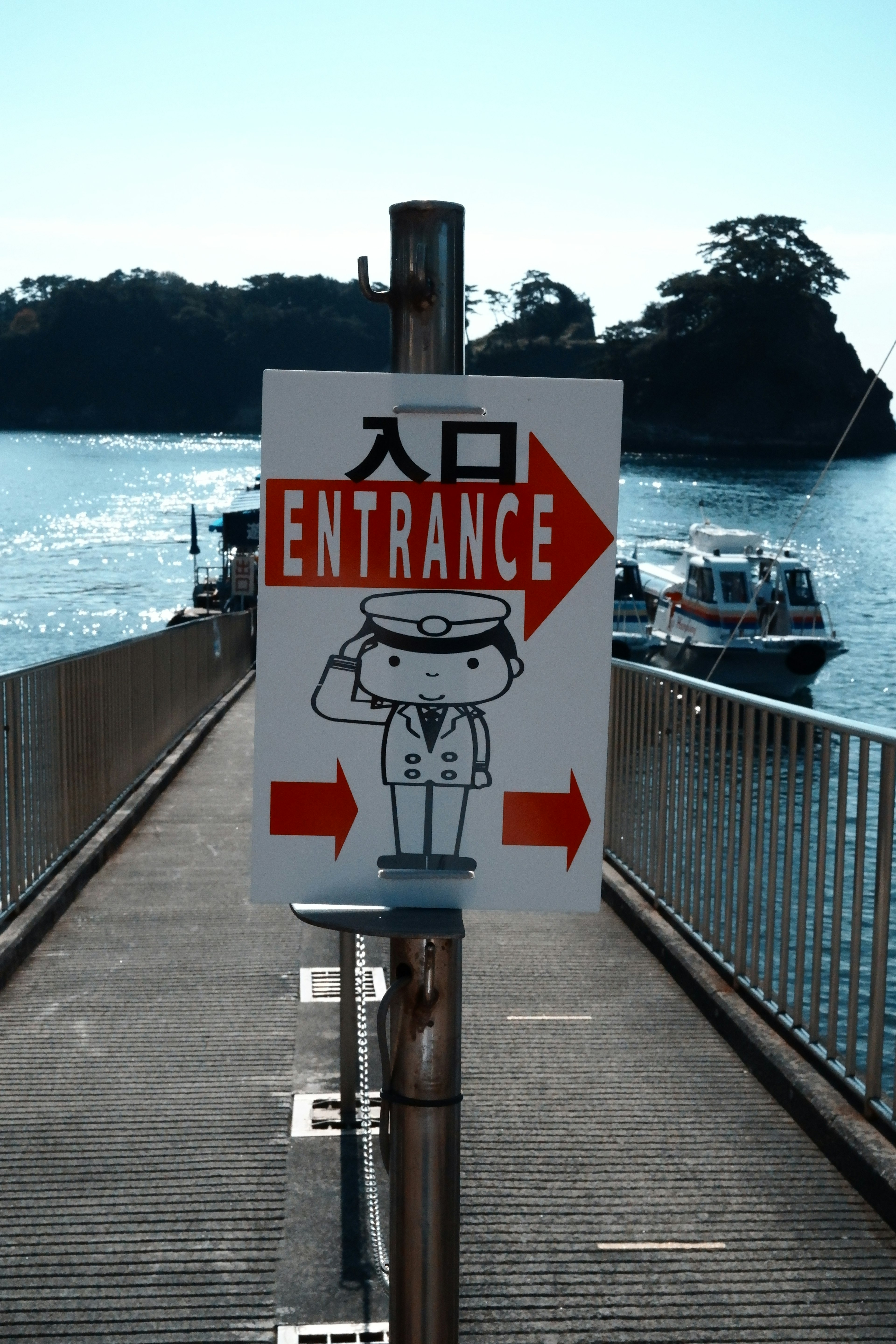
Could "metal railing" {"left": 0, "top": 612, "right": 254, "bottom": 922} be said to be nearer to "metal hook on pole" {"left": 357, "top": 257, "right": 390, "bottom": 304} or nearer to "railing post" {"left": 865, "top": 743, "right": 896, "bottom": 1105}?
"railing post" {"left": 865, "top": 743, "right": 896, "bottom": 1105}

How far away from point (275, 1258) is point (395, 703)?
2.09 metres

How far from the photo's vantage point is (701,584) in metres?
40.0

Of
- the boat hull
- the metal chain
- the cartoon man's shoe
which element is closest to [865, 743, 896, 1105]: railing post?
the metal chain

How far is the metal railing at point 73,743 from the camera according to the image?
6500mm

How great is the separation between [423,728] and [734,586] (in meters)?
38.3

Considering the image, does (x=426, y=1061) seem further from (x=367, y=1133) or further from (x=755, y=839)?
(x=755, y=839)

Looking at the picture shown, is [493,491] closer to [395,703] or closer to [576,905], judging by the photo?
[395,703]

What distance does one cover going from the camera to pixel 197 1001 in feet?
18.3

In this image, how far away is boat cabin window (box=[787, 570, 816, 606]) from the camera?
39438 mm

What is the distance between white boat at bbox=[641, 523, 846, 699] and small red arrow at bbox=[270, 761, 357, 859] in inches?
1391

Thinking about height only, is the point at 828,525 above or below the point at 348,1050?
below

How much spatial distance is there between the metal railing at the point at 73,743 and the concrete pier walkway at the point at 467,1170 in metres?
0.74

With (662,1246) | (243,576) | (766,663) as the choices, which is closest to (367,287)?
(662,1246)

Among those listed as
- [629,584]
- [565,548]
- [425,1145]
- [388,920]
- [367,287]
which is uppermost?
[367,287]
